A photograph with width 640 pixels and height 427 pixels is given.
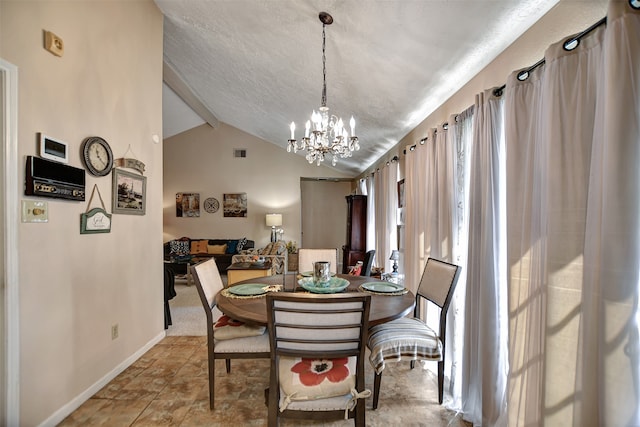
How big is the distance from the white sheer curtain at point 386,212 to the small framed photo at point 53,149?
11.7 ft

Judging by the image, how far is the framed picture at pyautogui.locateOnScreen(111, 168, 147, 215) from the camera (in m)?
2.36

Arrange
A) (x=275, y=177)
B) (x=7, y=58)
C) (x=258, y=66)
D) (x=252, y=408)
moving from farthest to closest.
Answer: (x=275, y=177) < (x=258, y=66) < (x=252, y=408) < (x=7, y=58)

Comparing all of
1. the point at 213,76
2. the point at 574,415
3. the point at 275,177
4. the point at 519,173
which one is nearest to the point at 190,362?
the point at 574,415

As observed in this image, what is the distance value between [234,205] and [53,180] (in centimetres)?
563

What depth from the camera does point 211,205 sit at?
732cm

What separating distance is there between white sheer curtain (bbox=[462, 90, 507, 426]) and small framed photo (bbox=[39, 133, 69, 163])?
2.75 meters

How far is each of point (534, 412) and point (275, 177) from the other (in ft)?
22.2

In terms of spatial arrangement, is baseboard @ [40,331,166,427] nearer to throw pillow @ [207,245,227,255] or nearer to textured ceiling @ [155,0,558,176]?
textured ceiling @ [155,0,558,176]

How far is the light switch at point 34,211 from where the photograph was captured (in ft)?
5.17

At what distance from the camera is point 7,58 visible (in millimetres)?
1494

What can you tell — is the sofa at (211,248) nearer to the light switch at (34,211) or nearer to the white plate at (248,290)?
the white plate at (248,290)

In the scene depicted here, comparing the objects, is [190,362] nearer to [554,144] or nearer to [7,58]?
[7,58]

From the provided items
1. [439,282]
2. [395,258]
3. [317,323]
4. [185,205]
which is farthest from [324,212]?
[317,323]

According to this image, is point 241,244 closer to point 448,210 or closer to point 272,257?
point 272,257
